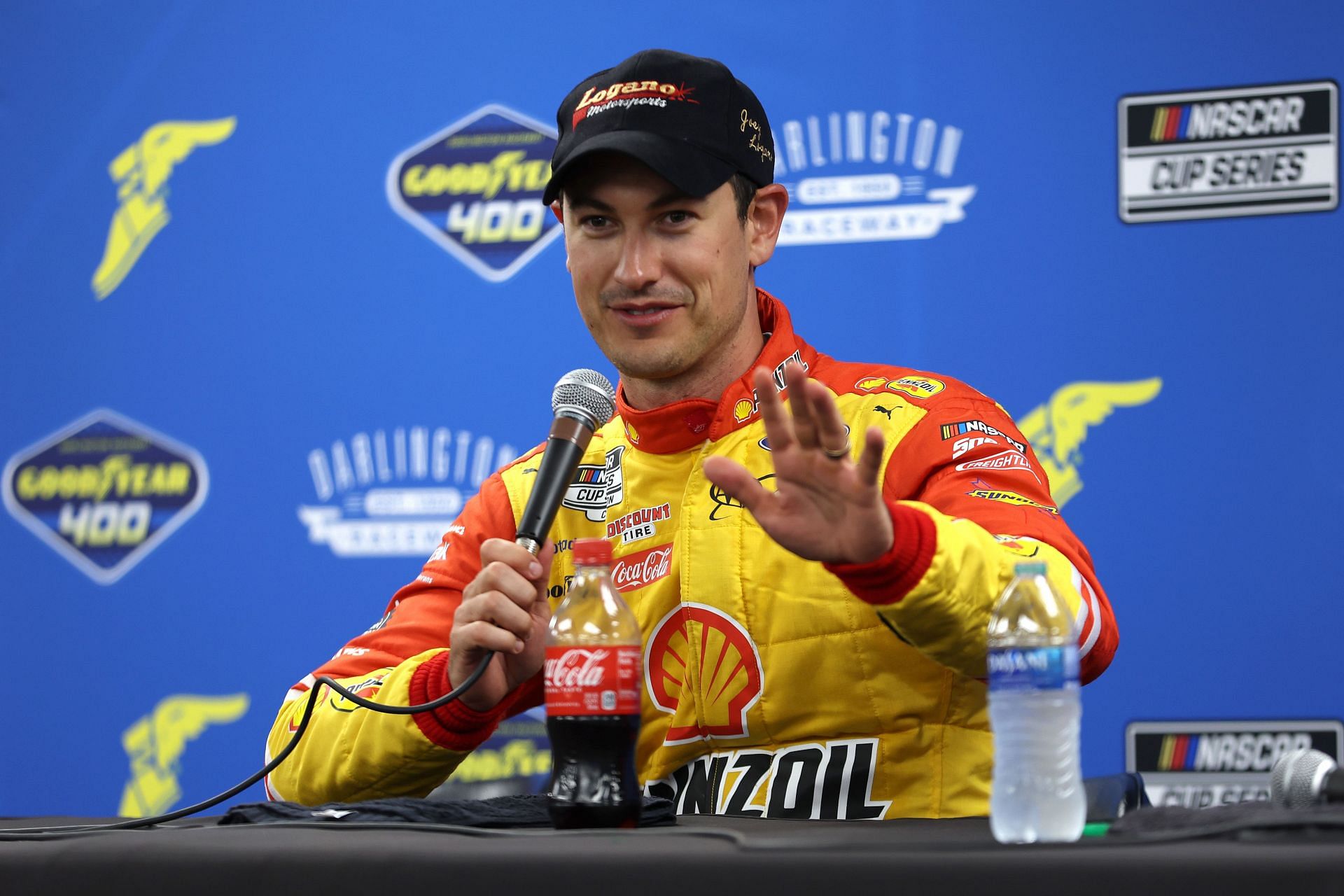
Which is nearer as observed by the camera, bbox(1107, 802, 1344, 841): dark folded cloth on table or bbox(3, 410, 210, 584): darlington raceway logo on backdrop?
bbox(1107, 802, 1344, 841): dark folded cloth on table

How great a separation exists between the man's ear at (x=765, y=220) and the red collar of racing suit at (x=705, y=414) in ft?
0.30

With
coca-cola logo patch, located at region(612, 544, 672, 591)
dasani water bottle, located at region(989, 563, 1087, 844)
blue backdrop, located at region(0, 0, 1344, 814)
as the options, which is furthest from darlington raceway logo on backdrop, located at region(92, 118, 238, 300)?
dasani water bottle, located at region(989, 563, 1087, 844)

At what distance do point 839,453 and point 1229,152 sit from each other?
131 cm

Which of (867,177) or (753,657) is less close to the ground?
(867,177)

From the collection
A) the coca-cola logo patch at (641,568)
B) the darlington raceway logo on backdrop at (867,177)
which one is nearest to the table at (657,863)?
the coca-cola logo patch at (641,568)

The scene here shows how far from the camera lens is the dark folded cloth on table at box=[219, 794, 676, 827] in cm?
96

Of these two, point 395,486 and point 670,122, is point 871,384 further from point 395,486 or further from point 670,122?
point 395,486

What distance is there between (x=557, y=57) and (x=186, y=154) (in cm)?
70

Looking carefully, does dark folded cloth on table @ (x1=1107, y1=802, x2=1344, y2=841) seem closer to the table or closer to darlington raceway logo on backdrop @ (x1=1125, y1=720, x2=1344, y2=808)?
the table

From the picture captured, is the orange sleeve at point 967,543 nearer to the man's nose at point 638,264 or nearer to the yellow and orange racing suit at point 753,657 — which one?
the yellow and orange racing suit at point 753,657

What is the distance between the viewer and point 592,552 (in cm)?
101

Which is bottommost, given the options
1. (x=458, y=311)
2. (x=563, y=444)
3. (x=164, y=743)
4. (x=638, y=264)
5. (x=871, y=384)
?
(x=164, y=743)

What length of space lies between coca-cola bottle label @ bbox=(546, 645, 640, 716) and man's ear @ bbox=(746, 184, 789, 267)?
735 millimetres
